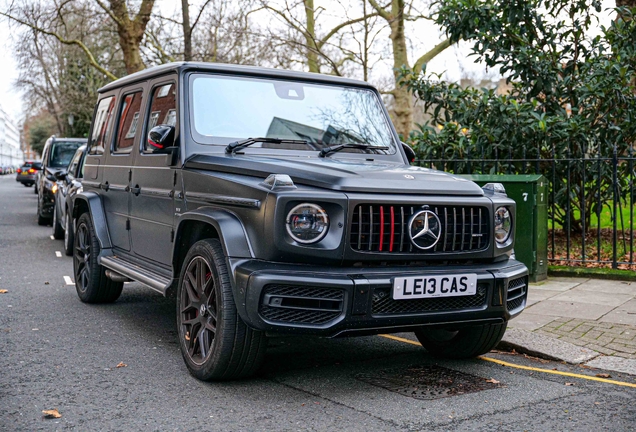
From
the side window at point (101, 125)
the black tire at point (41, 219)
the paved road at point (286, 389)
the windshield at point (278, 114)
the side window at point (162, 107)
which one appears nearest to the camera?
the paved road at point (286, 389)

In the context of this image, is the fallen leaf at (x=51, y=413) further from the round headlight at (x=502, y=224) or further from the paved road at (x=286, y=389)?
the round headlight at (x=502, y=224)

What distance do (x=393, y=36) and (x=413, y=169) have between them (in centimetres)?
1655

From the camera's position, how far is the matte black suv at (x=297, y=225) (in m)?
4.28

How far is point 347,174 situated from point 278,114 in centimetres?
143

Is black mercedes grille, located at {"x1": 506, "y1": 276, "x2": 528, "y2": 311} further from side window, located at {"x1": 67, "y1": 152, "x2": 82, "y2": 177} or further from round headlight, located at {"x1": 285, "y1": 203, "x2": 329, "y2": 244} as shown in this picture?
side window, located at {"x1": 67, "y1": 152, "x2": 82, "y2": 177}

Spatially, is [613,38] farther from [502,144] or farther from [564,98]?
[502,144]

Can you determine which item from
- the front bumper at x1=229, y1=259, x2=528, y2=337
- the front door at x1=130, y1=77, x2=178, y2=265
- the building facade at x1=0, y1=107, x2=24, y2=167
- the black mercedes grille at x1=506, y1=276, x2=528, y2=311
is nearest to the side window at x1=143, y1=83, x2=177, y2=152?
the front door at x1=130, y1=77, x2=178, y2=265

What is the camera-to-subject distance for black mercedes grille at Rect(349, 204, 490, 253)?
14.4 feet

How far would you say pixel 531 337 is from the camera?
590cm

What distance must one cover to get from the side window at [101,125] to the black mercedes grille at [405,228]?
3.79 metres

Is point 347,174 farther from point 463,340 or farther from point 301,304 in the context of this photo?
point 463,340

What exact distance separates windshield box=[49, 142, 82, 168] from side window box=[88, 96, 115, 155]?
1107 centimetres

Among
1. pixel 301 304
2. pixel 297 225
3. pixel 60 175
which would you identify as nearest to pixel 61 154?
pixel 60 175

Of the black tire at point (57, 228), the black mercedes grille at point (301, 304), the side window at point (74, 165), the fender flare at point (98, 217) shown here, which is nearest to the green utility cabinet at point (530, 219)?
the fender flare at point (98, 217)
